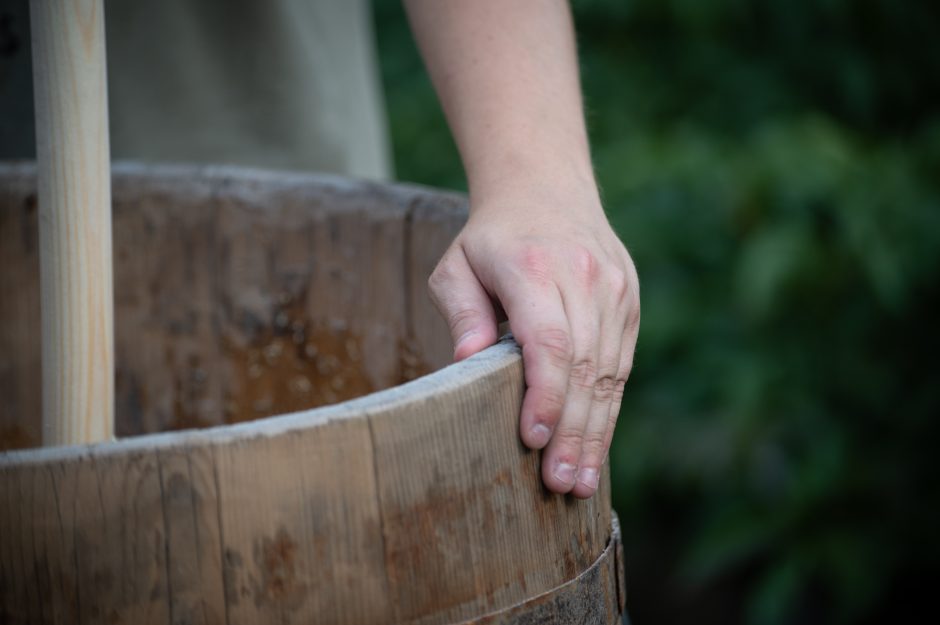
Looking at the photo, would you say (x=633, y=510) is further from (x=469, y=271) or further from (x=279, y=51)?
(x=469, y=271)

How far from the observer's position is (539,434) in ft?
1.99

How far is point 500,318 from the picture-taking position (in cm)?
71

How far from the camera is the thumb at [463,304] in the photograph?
666mm

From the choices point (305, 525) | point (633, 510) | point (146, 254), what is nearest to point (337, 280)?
point (146, 254)

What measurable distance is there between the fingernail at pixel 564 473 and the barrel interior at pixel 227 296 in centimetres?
38

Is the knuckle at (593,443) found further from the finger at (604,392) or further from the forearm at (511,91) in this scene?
the forearm at (511,91)

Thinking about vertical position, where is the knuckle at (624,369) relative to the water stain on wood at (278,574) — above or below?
above

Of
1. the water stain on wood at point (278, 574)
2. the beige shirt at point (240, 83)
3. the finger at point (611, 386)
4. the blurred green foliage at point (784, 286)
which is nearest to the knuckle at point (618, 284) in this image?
the finger at point (611, 386)

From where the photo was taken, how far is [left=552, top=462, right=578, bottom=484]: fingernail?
0.62 meters

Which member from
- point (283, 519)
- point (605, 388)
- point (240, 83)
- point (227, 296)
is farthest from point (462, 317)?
point (240, 83)

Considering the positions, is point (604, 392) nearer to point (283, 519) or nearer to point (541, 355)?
point (541, 355)

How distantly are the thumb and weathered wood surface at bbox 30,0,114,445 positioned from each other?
0.23 meters

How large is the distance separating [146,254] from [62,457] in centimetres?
60

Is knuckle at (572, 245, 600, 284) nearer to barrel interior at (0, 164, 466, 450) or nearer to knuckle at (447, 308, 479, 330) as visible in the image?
knuckle at (447, 308, 479, 330)
